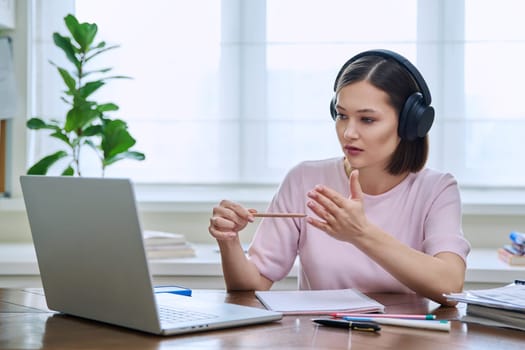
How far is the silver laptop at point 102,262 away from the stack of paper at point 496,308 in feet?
1.11

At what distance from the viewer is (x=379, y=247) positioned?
164 centimetres

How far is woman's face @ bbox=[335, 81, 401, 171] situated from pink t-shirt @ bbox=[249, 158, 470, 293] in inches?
6.1

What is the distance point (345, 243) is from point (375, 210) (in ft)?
0.38

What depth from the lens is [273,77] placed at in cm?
310

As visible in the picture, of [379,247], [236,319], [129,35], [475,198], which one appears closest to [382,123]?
[379,247]

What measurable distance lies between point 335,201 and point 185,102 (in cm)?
167

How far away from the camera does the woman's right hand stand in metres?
1.70

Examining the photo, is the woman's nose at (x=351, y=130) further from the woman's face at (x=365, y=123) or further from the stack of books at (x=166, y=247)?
the stack of books at (x=166, y=247)

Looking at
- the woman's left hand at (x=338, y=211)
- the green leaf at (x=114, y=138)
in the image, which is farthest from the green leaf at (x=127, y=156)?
the woman's left hand at (x=338, y=211)

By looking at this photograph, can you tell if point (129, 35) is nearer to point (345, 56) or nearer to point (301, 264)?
point (345, 56)

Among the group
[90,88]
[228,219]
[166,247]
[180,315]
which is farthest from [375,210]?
[90,88]

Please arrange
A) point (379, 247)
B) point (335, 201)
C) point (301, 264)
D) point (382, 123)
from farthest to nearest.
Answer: point (301, 264) < point (382, 123) < point (379, 247) < point (335, 201)

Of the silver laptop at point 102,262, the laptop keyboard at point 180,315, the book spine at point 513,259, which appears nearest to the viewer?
the silver laptop at point 102,262

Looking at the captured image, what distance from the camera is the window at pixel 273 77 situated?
3039 mm
